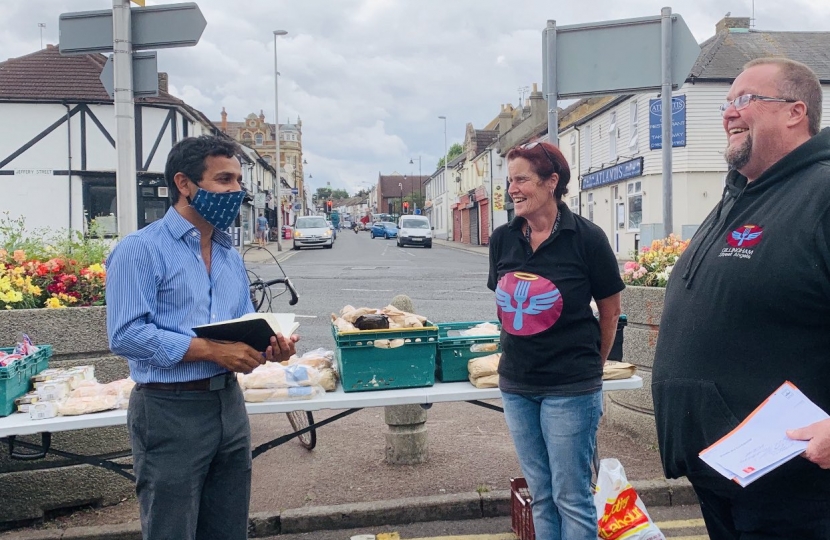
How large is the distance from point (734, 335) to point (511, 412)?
4.28ft

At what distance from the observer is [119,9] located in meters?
5.14

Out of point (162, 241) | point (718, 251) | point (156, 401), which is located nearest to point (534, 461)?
point (718, 251)

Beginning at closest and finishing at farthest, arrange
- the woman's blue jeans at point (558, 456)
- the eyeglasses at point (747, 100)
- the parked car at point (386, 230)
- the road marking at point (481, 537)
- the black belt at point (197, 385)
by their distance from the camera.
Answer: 1. the eyeglasses at point (747, 100)
2. the black belt at point (197, 385)
3. the woman's blue jeans at point (558, 456)
4. the road marking at point (481, 537)
5. the parked car at point (386, 230)

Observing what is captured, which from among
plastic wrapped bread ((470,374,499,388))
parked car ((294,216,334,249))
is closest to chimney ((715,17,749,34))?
parked car ((294,216,334,249))

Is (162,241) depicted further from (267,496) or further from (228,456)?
→ (267,496)

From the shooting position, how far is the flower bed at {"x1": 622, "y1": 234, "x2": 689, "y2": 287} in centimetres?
524

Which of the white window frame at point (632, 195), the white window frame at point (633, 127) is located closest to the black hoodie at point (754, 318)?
the white window frame at point (632, 195)

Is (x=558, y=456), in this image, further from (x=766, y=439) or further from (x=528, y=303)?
(x=766, y=439)

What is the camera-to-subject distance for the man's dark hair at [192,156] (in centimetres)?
263

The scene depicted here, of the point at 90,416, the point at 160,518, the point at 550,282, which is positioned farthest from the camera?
the point at 90,416

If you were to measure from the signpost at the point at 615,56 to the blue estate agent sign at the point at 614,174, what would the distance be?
20375mm

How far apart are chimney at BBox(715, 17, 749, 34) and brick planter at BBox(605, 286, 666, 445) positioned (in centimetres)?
2448

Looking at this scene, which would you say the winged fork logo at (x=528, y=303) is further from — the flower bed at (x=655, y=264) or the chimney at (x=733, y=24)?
the chimney at (x=733, y=24)

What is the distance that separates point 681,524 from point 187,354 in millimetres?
3163
